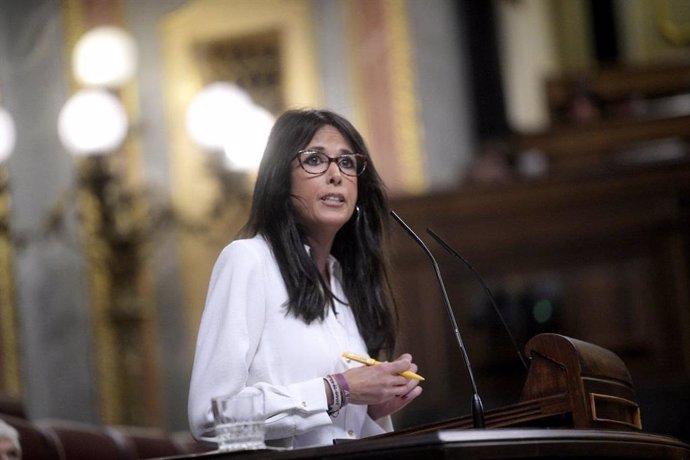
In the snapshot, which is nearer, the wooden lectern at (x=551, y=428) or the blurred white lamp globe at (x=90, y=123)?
the wooden lectern at (x=551, y=428)

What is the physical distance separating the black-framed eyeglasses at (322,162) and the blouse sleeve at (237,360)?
236 mm

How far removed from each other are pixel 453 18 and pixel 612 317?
294 cm

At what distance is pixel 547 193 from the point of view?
240 inches

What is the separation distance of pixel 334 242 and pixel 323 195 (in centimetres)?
27

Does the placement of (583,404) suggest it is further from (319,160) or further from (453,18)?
(453,18)

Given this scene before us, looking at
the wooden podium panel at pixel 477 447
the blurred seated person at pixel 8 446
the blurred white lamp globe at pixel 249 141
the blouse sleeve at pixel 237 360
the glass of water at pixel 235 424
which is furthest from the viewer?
the blurred white lamp globe at pixel 249 141

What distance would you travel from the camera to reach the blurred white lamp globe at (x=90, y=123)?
6.59m

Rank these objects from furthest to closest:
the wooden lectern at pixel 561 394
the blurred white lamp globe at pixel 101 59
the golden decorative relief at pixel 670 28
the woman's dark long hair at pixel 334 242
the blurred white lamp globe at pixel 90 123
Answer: the golden decorative relief at pixel 670 28, the blurred white lamp globe at pixel 101 59, the blurred white lamp globe at pixel 90 123, the woman's dark long hair at pixel 334 242, the wooden lectern at pixel 561 394

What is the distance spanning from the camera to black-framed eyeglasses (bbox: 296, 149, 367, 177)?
8.52ft

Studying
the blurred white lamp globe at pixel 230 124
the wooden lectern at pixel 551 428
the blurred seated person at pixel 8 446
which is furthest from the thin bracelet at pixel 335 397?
the blurred white lamp globe at pixel 230 124

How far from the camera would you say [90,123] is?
6.62m

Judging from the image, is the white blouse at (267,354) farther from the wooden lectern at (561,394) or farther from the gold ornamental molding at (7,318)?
the gold ornamental molding at (7,318)

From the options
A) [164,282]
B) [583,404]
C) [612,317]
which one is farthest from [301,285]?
[164,282]

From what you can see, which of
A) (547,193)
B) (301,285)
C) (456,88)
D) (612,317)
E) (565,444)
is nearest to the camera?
(565,444)
